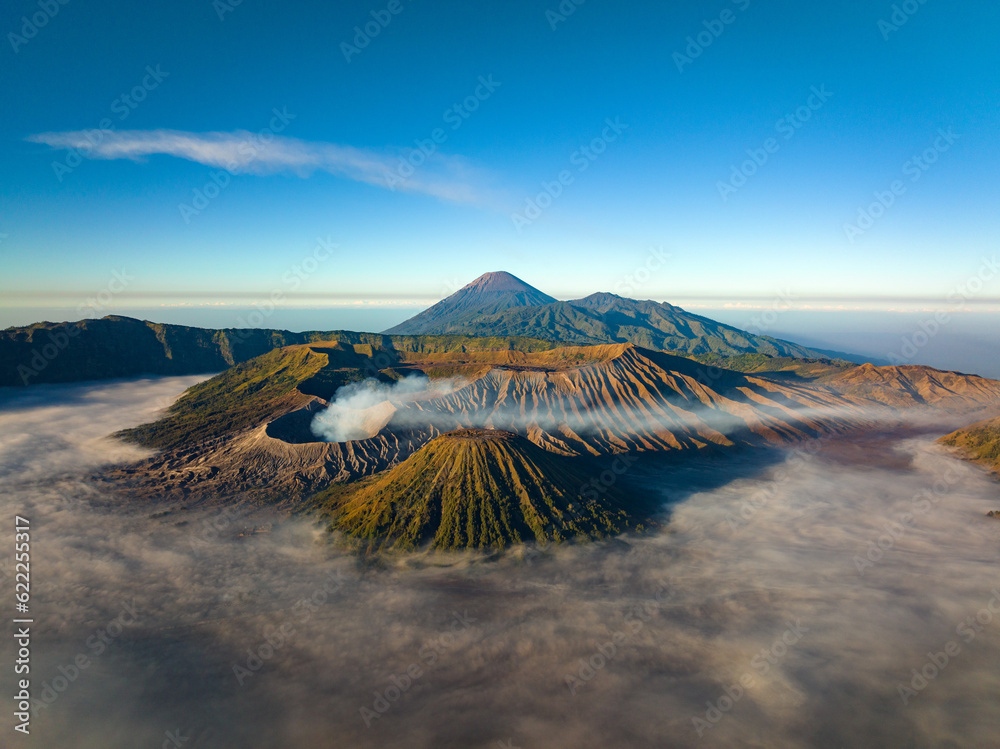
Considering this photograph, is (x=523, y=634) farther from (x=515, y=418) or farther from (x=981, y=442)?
(x=981, y=442)

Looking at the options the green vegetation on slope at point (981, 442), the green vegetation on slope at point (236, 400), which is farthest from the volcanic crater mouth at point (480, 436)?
the green vegetation on slope at point (981, 442)

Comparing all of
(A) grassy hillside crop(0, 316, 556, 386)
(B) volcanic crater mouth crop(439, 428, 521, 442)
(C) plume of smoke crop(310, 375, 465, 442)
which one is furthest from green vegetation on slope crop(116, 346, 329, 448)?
(B) volcanic crater mouth crop(439, 428, 521, 442)

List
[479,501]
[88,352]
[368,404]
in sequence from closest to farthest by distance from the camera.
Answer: [479,501] → [368,404] → [88,352]

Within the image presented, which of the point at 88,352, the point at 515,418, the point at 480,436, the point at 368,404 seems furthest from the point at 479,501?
the point at 88,352

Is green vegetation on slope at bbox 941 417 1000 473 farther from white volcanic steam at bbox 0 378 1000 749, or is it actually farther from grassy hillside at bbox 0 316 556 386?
grassy hillside at bbox 0 316 556 386

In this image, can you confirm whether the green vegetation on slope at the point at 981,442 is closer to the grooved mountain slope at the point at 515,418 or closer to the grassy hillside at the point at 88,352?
the grooved mountain slope at the point at 515,418

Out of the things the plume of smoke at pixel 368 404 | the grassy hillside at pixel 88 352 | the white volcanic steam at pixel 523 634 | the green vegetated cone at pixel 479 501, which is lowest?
the white volcanic steam at pixel 523 634

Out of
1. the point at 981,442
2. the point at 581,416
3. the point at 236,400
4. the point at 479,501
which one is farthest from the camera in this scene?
the point at 236,400
